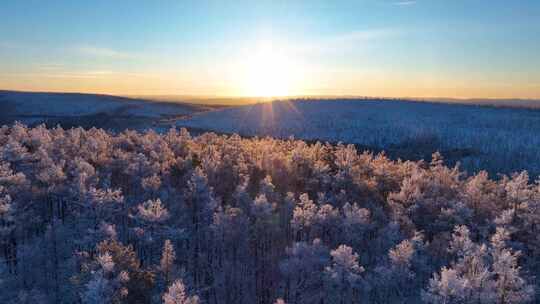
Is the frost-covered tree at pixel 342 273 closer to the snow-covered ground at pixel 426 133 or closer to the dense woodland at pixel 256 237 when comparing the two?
the dense woodland at pixel 256 237

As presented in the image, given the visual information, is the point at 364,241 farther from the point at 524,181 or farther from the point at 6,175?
the point at 6,175

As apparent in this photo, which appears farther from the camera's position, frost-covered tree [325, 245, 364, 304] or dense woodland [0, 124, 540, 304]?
frost-covered tree [325, 245, 364, 304]

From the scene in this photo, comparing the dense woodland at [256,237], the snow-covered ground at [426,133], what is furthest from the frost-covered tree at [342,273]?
the snow-covered ground at [426,133]

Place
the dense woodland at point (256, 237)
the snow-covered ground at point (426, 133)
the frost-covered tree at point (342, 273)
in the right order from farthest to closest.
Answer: the snow-covered ground at point (426, 133) → the frost-covered tree at point (342, 273) → the dense woodland at point (256, 237)

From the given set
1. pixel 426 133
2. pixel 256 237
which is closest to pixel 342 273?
pixel 256 237

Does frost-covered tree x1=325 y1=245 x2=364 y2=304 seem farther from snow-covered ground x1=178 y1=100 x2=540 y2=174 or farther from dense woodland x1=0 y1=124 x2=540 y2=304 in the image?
snow-covered ground x1=178 y1=100 x2=540 y2=174

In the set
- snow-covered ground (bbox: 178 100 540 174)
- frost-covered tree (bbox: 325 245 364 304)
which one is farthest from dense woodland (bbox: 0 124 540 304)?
snow-covered ground (bbox: 178 100 540 174)

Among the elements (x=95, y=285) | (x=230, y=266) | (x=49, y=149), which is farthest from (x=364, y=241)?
(x=49, y=149)

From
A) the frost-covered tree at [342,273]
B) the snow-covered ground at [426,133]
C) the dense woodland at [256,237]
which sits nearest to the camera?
the dense woodland at [256,237]
